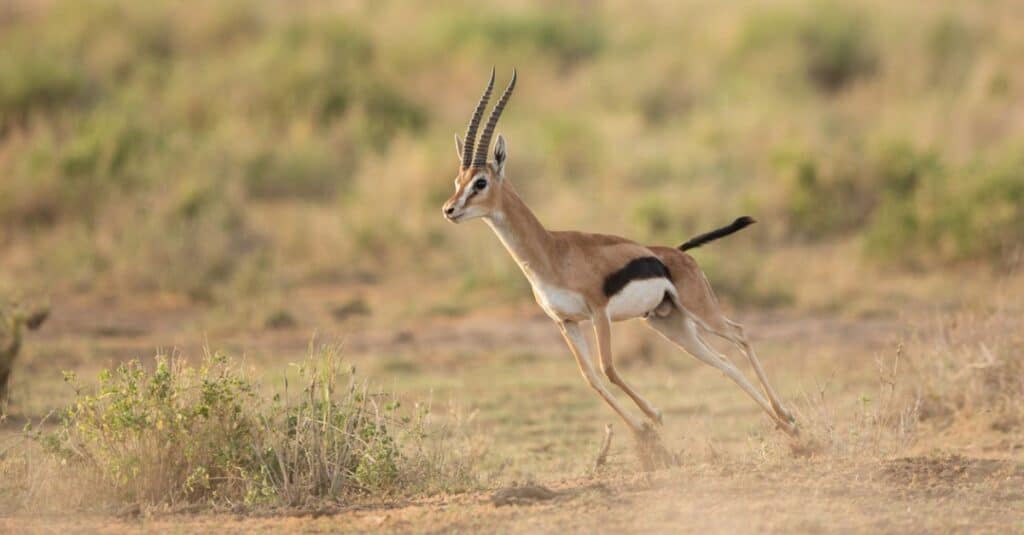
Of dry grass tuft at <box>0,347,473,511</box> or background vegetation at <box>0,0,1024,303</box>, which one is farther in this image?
background vegetation at <box>0,0,1024,303</box>

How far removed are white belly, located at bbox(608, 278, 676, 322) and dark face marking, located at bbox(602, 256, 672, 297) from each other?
0.07 ft

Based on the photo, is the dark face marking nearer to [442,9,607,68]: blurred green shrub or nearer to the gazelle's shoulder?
the gazelle's shoulder

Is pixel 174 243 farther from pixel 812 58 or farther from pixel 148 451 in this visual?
pixel 812 58

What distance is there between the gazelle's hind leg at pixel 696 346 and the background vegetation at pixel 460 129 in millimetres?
6344

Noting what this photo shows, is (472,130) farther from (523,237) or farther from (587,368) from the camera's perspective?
(587,368)

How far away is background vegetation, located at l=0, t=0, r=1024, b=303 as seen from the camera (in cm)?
1551

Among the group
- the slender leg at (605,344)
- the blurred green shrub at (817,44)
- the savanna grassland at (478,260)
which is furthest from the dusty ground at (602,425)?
the blurred green shrub at (817,44)

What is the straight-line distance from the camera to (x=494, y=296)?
1468cm

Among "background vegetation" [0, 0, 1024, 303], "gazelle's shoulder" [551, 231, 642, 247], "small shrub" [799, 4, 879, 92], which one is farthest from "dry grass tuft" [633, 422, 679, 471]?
"small shrub" [799, 4, 879, 92]

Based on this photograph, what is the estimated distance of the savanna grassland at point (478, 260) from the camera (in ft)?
22.9

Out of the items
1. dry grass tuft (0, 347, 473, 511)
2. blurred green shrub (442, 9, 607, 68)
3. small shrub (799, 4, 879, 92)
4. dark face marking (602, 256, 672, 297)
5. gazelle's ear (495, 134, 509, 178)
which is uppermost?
blurred green shrub (442, 9, 607, 68)

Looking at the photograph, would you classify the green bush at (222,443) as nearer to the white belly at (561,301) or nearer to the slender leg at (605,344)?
the white belly at (561,301)

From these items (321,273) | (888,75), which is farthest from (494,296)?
(888,75)

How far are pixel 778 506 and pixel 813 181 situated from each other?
36.7 ft
